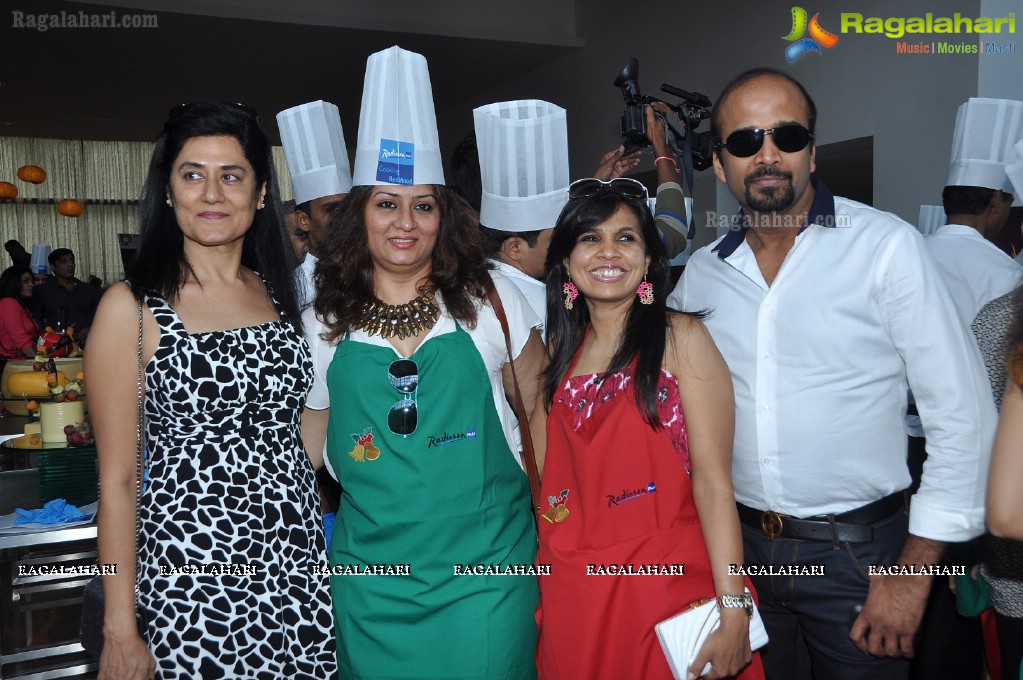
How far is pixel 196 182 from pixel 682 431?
1.08 m

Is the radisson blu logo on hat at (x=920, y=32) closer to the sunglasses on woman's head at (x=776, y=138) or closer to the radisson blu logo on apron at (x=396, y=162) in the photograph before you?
the sunglasses on woman's head at (x=776, y=138)

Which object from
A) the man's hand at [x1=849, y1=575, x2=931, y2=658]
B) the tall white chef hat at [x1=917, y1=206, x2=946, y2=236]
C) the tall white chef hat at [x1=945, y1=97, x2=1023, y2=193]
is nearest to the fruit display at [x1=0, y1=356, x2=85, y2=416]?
the man's hand at [x1=849, y1=575, x2=931, y2=658]

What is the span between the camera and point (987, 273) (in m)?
2.80

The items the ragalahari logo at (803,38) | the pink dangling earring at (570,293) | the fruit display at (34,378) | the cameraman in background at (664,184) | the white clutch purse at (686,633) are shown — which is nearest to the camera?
the white clutch purse at (686,633)

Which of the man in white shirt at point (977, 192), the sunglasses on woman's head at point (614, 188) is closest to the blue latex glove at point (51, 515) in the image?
the sunglasses on woman's head at point (614, 188)

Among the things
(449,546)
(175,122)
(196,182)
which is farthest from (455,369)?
(175,122)

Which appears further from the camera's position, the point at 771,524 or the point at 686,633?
the point at 771,524

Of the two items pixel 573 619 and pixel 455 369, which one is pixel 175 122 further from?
pixel 573 619

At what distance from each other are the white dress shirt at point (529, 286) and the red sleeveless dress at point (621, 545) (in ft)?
1.87

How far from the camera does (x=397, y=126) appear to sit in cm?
203

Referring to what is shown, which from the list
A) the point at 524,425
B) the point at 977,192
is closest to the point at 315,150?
the point at 524,425

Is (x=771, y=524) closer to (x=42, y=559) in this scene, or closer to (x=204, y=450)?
(x=204, y=450)

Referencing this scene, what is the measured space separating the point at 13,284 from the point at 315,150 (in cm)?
498

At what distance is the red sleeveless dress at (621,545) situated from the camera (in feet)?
5.25
